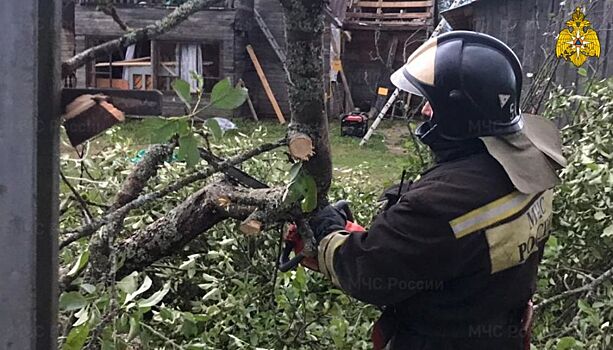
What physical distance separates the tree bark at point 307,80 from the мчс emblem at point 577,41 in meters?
3.38

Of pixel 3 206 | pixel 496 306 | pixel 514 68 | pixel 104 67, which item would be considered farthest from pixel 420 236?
pixel 104 67

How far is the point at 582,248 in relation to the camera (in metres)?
3.57

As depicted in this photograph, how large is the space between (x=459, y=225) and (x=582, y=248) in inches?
72.0

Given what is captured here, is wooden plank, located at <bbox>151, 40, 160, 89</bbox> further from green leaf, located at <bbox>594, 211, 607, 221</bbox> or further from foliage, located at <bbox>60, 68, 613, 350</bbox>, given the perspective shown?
green leaf, located at <bbox>594, 211, 607, 221</bbox>

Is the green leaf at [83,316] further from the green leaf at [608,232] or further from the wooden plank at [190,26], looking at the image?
the wooden plank at [190,26]

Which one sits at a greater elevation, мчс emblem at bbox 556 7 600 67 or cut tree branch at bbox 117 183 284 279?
мчс emblem at bbox 556 7 600 67

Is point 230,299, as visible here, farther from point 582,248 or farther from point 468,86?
point 582,248

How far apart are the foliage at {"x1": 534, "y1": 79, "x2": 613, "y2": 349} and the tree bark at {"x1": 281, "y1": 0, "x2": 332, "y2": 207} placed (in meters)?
1.49

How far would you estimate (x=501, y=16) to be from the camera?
9.61 m

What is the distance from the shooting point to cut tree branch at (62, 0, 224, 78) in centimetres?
178

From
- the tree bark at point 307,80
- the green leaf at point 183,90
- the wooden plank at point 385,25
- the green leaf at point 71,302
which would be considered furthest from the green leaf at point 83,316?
the wooden plank at point 385,25

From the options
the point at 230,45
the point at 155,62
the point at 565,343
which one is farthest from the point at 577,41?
the point at 155,62

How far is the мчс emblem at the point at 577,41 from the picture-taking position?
531 centimetres

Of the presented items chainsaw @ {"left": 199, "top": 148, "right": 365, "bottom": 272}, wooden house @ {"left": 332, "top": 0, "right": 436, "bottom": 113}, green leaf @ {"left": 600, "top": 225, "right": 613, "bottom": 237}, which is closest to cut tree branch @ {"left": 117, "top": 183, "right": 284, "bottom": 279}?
chainsaw @ {"left": 199, "top": 148, "right": 365, "bottom": 272}
